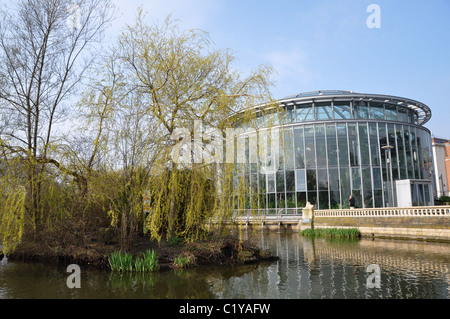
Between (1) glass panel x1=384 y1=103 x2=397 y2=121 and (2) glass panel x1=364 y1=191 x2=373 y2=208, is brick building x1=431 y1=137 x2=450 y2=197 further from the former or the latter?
(2) glass panel x1=364 y1=191 x2=373 y2=208

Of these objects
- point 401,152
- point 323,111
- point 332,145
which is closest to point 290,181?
point 332,145

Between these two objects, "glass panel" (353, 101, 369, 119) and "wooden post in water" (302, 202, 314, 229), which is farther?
"glass panel" (353, 101, 369, 119)

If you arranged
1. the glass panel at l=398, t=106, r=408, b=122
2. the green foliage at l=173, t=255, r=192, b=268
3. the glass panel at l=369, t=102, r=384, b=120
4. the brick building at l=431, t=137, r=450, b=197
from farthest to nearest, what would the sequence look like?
the brick building at l=431, t=137, r=450, b=197, the glass panel at l=398, t=106, r=408, b=122, the glass panel at l=369, t=102, r=384, b=120, the green foliage at l=173, t=255, r=192, b=268

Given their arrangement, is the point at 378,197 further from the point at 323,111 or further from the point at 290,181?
the point at 323,111

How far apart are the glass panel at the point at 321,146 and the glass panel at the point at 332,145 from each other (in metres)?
0.43

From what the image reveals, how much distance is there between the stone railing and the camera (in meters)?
17.0

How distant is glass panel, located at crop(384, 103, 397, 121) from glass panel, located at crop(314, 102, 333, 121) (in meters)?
5.67

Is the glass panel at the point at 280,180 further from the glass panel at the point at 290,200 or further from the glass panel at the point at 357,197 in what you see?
the glass panel at the point at 357,197

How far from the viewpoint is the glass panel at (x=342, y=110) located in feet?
100

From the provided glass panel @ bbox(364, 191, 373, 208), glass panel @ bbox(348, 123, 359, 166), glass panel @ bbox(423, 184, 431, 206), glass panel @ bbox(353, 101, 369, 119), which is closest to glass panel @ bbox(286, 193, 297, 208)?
glass panel @ bbox(348, 123, 359, 166)

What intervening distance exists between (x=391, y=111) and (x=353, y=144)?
224 inches

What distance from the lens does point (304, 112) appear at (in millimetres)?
31391

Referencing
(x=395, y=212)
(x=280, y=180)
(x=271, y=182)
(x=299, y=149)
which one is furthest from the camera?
(x=271, y=182)
